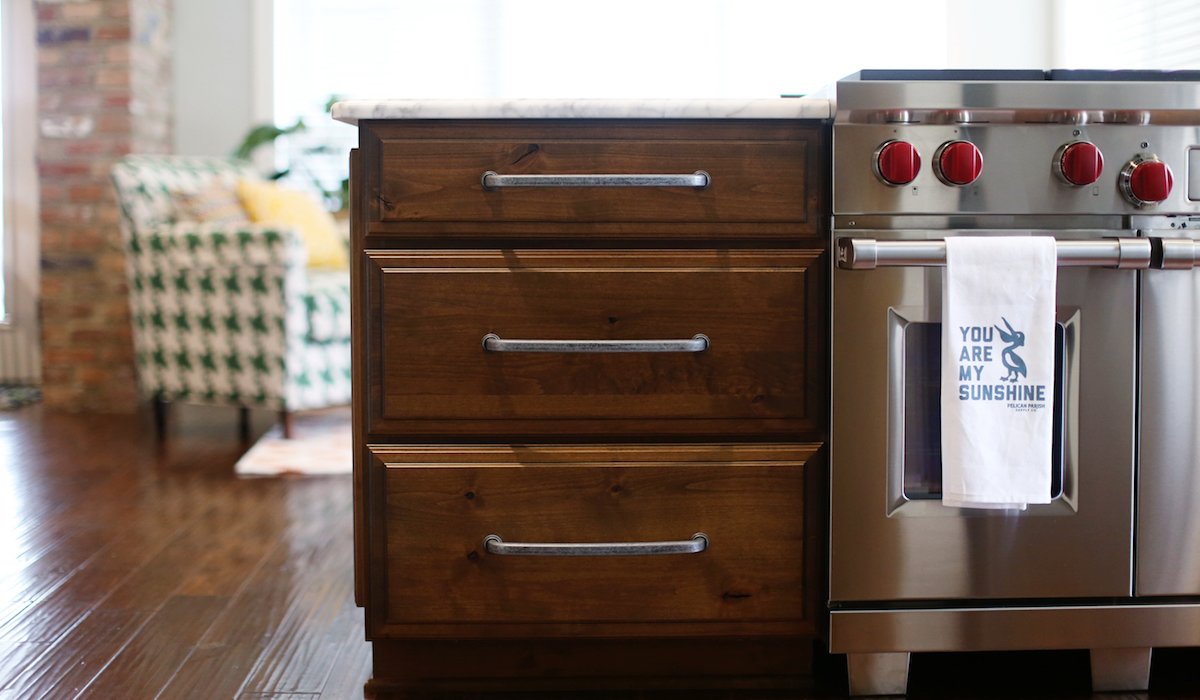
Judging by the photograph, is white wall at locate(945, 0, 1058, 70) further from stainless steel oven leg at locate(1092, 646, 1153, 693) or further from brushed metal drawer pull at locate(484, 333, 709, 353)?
brushed metal drawer pull at locate(484, 333, 709, 353)

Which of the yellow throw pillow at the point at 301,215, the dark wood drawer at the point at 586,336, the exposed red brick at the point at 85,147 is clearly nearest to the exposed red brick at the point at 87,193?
the exposed red brick at the point at 85,147

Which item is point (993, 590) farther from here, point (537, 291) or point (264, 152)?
point (264, 152)

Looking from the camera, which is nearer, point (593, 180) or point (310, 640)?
point (593, 180)

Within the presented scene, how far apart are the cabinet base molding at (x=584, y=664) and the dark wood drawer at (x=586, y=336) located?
278 mm

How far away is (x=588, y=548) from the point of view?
990 millimetres

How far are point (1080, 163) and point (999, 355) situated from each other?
0.79 ft

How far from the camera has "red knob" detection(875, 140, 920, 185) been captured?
0.95 m

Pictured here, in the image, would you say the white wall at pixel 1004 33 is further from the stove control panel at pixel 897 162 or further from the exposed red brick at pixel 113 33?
the exposed red brick at pixel 113 33

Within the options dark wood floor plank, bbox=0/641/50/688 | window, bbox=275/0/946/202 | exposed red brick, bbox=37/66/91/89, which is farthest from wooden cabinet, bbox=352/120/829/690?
window, bbox=275/0/946/202

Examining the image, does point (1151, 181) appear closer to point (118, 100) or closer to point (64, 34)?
point (118, 100)

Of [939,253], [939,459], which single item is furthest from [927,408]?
[939,253]

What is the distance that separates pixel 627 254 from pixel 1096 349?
1.82 feet

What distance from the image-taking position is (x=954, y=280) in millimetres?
934

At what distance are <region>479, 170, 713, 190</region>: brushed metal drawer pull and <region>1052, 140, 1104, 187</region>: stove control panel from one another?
410mm
